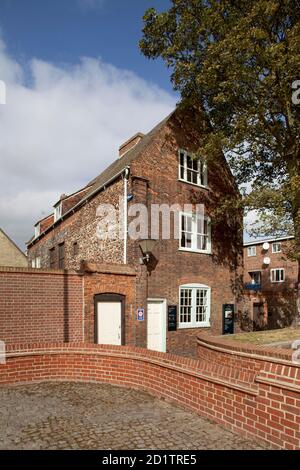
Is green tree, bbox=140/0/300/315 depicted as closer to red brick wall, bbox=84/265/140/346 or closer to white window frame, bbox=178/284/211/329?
white window frame, bbox=178/284/211/329

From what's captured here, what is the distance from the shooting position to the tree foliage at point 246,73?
12.3 metres

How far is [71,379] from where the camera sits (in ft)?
26.1

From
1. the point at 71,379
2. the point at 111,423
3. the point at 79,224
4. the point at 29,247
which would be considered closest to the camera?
the point at 111,423

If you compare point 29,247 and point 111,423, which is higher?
point 29,247

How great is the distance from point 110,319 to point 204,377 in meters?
7.32

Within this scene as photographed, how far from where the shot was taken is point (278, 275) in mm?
35562

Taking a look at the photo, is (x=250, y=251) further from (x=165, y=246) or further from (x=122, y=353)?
(x=122, y=353)

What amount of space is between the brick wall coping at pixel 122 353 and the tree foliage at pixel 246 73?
8.12 meters

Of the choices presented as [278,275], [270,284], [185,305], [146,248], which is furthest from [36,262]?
[278,275]

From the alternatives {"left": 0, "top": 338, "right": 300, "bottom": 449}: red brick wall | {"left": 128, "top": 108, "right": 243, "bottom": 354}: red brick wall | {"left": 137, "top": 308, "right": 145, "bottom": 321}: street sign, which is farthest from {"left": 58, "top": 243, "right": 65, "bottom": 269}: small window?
{"left": 0, "top": 338, "right": 300, "bottom": 449}: red brick wall

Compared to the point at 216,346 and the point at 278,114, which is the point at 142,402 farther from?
the point at 278,114

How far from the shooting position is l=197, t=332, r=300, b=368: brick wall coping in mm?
7723
